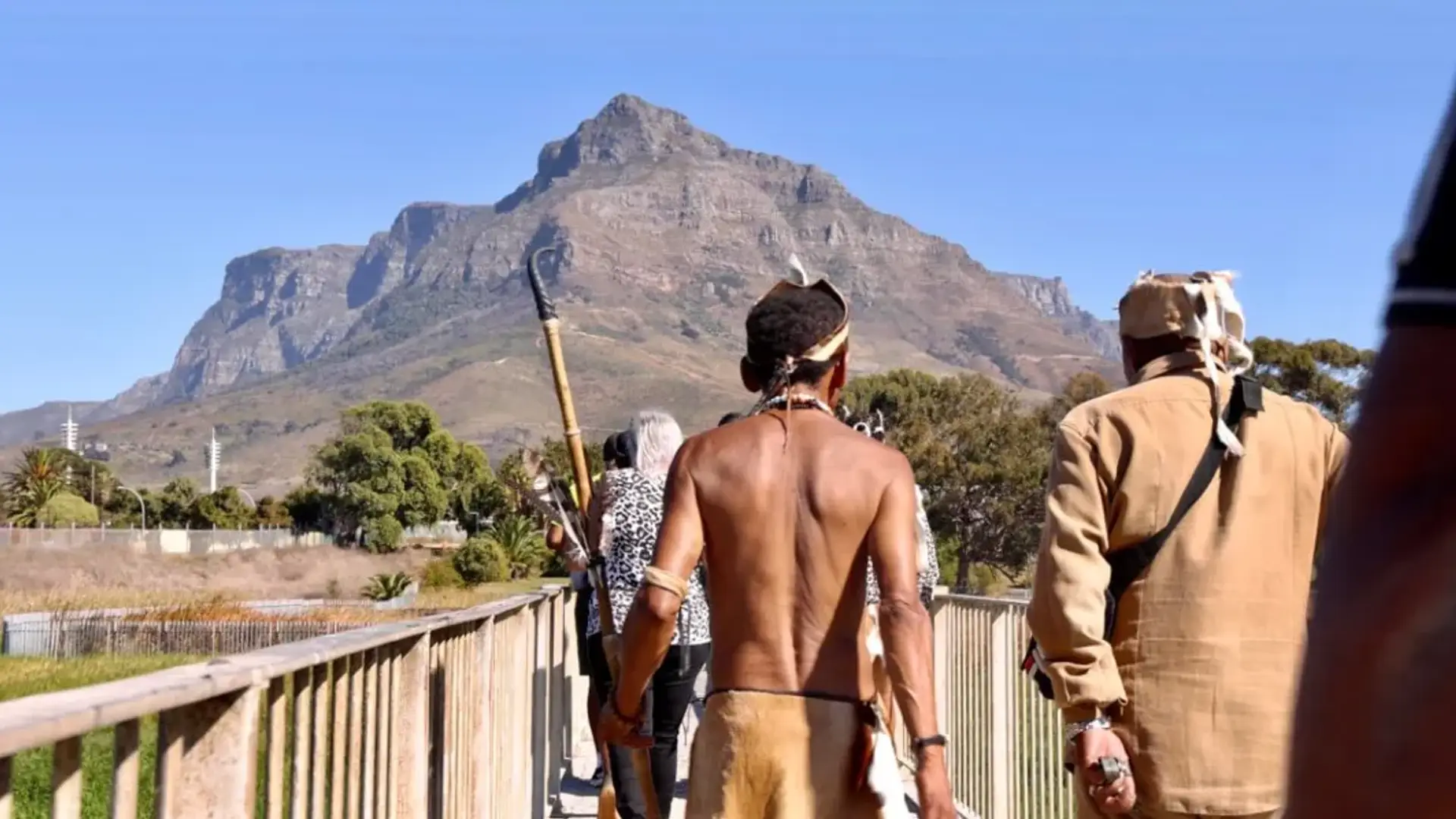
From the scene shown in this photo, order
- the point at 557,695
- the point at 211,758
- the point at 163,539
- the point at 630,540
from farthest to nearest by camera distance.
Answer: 1. the point at 163,539
2. the point at 557,695
3. the point at 630,540
4. the point at 211,758

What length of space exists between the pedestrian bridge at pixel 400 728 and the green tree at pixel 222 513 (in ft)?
338

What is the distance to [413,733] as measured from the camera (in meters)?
5.33

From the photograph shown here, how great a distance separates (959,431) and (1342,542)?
7442 cm

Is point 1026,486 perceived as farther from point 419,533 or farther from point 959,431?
point 419,533

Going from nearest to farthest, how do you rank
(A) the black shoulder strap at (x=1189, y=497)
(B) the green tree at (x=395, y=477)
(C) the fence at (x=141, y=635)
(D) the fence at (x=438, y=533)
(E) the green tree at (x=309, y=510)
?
1. (A) the black shoulder strap at (x=1189, y=497)
2. (C) the fence at (x=141, y=635)
3. (B) the green tree at (x=395, y=477)
4. (E) the green tree at (x=309, y=510)
5. (D) the fence at (x=438, y=533)

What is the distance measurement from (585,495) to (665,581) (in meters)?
5.26

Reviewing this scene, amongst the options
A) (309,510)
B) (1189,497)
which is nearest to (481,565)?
(309,510)

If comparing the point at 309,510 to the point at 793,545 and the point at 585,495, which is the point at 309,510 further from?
the point at 793,545

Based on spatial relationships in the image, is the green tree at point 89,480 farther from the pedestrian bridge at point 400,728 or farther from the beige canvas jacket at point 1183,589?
the beige canvas jacket at point 1183,589

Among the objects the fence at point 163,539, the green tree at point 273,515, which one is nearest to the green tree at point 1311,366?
the fence at point 163,539

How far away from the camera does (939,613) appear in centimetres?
973

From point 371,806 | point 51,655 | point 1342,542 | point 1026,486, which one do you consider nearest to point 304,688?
point 371,806

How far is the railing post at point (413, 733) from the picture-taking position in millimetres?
5172

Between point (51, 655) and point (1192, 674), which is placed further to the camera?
point (51, 655)
